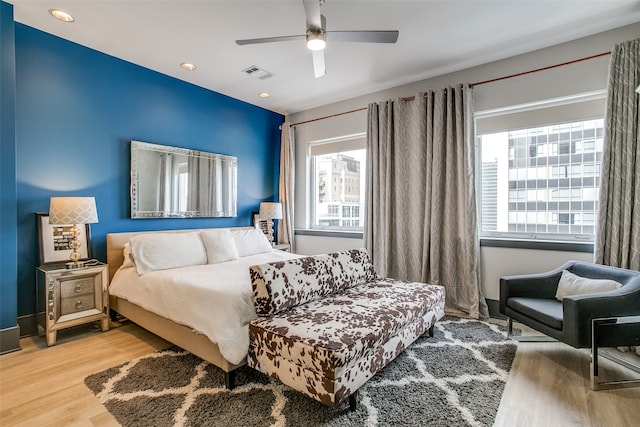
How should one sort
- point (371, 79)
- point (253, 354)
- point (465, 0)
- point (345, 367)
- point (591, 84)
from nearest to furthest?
point (345, 367), point (253, 354), point (465, 0), point (591, 84), point (371, 79)

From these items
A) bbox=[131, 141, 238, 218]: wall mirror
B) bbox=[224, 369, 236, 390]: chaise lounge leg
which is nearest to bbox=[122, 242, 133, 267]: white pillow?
bbox=[131, 141, 238, 218]: wall mirror

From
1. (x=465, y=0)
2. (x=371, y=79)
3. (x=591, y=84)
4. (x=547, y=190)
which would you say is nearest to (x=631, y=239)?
(x=547, y=190)

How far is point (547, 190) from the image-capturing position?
3.21 m

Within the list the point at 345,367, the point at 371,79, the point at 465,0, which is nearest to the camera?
the point at 345,367

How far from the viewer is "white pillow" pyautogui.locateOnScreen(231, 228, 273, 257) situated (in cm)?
380

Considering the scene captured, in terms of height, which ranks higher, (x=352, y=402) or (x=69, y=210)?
(x=69, y=210)

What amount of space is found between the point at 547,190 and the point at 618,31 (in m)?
1.49

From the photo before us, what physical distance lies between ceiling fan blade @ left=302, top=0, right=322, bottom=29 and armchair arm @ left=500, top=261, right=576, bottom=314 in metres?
2.66

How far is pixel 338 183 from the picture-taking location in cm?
486

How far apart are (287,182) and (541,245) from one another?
3.53 metres

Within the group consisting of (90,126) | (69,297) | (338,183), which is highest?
(90,126)

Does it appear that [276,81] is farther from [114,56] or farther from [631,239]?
[631,239]

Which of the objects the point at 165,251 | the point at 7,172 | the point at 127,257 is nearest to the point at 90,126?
the point at 7,172

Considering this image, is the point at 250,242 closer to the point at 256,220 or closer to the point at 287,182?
the point at 256,220
